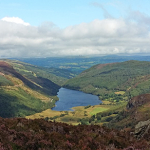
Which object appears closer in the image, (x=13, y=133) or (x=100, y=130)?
(x=13, y=133)

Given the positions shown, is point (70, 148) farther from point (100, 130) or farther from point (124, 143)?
point (100, 130)

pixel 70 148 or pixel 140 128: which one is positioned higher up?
pixel 70 148

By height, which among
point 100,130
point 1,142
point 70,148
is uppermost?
point 1,142

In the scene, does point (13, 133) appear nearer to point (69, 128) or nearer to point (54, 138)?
point (54, 138)

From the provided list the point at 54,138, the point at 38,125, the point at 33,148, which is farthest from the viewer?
the point at 38,125

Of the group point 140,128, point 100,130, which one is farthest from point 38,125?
point 140,128

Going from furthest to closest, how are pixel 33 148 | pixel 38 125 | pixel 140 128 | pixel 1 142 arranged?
1. pixel 140 128
2. pixel 38 125
3. pixel 33 148
4. pixel 1 142

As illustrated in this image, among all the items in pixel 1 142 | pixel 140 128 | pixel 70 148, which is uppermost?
pixel 1 142

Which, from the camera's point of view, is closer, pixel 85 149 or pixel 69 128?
pixel 85 149

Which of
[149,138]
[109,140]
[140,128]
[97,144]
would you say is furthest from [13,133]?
[140,128]
